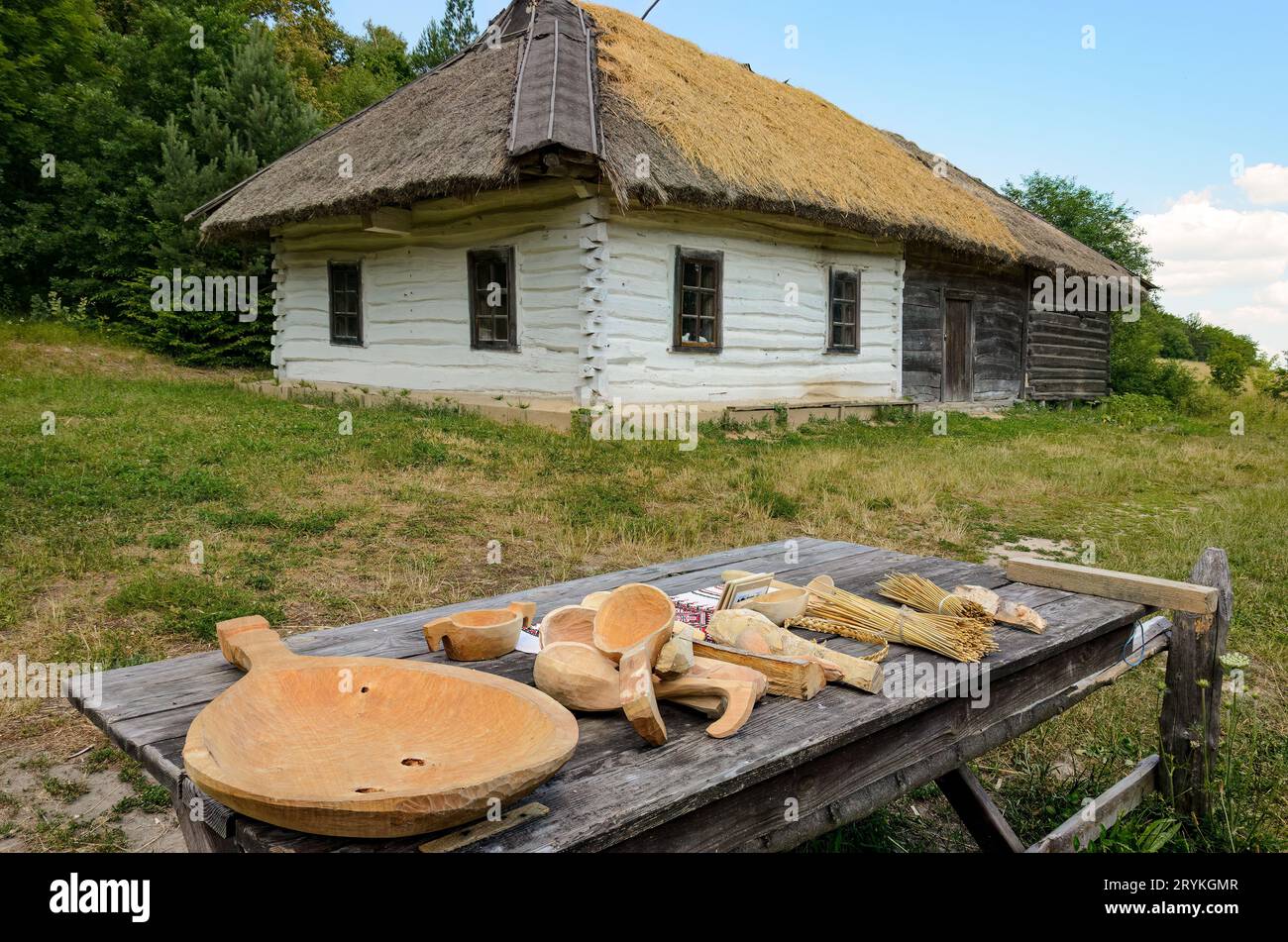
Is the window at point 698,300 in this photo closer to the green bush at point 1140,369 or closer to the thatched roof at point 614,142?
the thatched roof at point 614,142

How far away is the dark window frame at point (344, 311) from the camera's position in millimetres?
12250

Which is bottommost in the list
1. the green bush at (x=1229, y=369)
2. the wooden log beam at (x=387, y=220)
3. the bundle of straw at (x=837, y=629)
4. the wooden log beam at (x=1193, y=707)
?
the wooden log beam at (x=1193, y=707)

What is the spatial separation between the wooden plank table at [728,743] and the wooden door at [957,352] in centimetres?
1356

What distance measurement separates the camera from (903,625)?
6.42 ft

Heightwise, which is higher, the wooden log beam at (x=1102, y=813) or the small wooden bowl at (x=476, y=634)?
the small wooden bowl at (x=476, y=634)

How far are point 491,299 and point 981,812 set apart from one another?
9194 mm

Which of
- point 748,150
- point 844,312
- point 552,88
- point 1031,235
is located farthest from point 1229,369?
point 552,88

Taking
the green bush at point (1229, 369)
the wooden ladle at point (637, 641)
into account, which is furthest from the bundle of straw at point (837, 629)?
the green bush at point (1229, 369)

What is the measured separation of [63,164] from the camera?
55.3 feet

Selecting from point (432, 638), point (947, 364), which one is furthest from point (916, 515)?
point (947, 364)

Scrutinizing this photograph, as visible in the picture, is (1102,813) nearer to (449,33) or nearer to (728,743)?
(728,743)

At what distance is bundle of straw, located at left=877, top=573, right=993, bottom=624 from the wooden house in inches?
275

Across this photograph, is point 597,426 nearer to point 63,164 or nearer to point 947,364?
point 947,364
